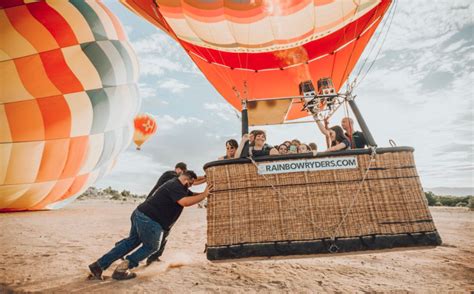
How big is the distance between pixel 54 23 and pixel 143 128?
5694mm

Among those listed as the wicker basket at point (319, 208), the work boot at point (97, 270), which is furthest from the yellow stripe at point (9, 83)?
the wicker basket at point (319, 208)

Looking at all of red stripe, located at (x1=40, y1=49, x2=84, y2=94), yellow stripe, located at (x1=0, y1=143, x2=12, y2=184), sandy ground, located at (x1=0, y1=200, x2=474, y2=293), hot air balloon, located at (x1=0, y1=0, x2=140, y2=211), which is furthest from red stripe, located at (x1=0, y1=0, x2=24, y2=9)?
sandy ground, located at (x1=0, y1=200, x2=474, y2=293)

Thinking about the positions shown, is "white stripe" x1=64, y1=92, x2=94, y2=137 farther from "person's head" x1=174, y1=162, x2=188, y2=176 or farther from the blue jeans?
the blue jeans

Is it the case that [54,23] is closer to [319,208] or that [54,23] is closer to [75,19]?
[75,19]

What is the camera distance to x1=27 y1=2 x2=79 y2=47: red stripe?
21.0ft

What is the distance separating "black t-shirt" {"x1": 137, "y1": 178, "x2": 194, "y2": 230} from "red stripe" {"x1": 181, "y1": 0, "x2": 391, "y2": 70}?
127 inches

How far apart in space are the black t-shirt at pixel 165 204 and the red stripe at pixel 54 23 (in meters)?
5.36

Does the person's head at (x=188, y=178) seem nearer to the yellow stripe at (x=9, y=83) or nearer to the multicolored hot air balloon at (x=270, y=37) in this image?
the multicolored hot air balloon at (x=270, y=37)

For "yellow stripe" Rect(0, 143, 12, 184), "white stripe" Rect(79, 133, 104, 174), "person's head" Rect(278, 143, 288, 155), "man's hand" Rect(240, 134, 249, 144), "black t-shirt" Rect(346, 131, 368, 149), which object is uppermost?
"white stripe" Rect(79, 133, 104, 174)

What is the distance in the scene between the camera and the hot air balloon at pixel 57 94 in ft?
20.5

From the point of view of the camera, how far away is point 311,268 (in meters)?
3.51

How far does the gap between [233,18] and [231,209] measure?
360 cm

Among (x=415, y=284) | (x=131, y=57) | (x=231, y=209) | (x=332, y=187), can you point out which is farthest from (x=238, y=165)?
(x=131, y=57)

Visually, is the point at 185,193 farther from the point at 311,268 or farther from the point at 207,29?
the point at 207,29
